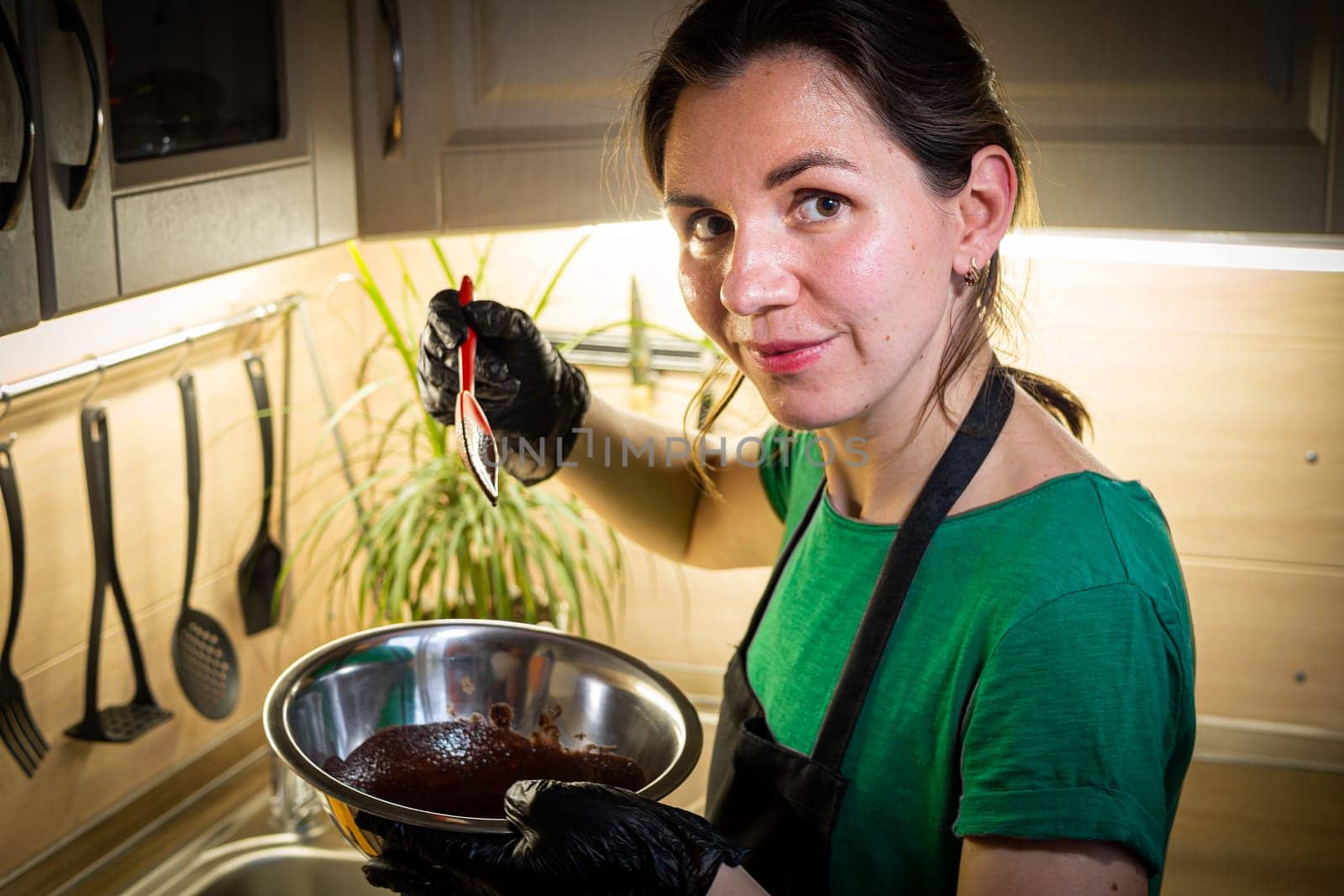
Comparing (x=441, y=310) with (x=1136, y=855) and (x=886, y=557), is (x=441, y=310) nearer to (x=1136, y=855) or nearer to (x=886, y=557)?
(x=886, y=557)

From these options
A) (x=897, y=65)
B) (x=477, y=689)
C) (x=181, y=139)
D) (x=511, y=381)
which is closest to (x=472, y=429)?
(x=511, y=381)

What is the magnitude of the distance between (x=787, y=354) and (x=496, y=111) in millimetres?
541

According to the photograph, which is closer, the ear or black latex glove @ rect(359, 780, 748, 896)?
black latex glove @ rect(359, 780, 748, 896)

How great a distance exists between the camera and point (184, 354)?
65.2 inches

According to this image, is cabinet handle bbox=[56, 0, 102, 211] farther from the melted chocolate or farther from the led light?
the led light

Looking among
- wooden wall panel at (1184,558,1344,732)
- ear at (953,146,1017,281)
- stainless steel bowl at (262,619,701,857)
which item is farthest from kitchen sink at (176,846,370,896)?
wooden wall panel at (1184,558,1344,732)

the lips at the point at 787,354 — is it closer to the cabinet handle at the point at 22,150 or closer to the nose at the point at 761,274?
the nose at the point at 761,274

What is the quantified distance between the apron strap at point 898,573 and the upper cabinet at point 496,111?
18.4 inches

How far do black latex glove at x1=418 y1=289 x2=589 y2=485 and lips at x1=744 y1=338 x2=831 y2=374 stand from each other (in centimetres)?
34

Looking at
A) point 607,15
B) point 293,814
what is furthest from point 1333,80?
point 293,814

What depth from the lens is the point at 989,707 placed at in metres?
0.85

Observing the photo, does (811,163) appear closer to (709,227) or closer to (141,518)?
(709,227)

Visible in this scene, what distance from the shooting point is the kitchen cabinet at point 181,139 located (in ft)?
3.12

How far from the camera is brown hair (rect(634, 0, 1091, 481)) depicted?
91 centimetres
